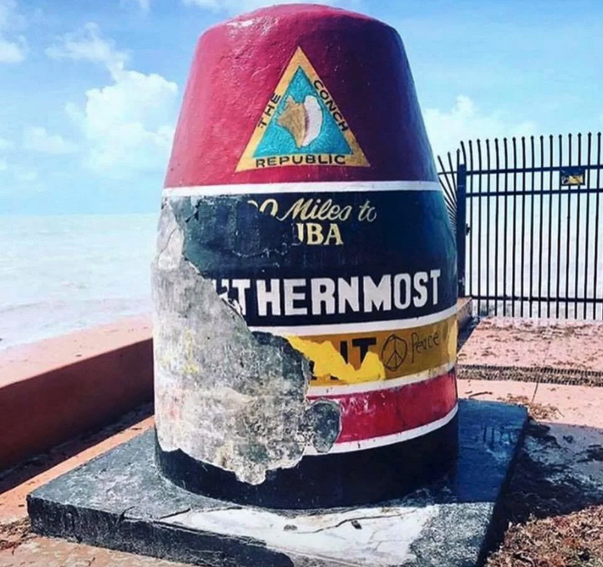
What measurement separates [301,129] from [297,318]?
3.14 ft

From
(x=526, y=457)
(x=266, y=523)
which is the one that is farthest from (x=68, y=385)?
(x=526, y=457)

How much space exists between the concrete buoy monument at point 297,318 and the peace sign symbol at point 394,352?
0.01 meters

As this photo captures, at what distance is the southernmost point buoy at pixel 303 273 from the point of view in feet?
11.2

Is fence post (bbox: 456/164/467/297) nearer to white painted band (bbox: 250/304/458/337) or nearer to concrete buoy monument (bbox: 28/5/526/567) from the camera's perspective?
concrete buoy monument (bbox: 28/5/526/567)

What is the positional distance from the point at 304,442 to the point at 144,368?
10.5 ft

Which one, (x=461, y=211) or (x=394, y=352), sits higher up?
Answer: (x=461, y=211)

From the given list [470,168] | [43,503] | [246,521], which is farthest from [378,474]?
[470,168]

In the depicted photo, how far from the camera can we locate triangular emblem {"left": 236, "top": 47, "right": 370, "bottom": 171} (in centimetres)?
345

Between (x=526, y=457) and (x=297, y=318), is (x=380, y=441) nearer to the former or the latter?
(x=297, y=318)

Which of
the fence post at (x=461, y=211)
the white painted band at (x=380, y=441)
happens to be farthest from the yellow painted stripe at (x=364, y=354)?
the fence post at (x=461, y=211)

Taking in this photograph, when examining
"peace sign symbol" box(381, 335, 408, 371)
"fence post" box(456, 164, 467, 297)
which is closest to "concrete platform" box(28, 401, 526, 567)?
"peace sign symbol" box(381, 335, 408, 371)

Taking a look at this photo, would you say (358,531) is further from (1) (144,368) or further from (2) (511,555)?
(1) (144,368)

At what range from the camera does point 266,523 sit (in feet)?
11.1

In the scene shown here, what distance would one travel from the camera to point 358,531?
3.27 m
